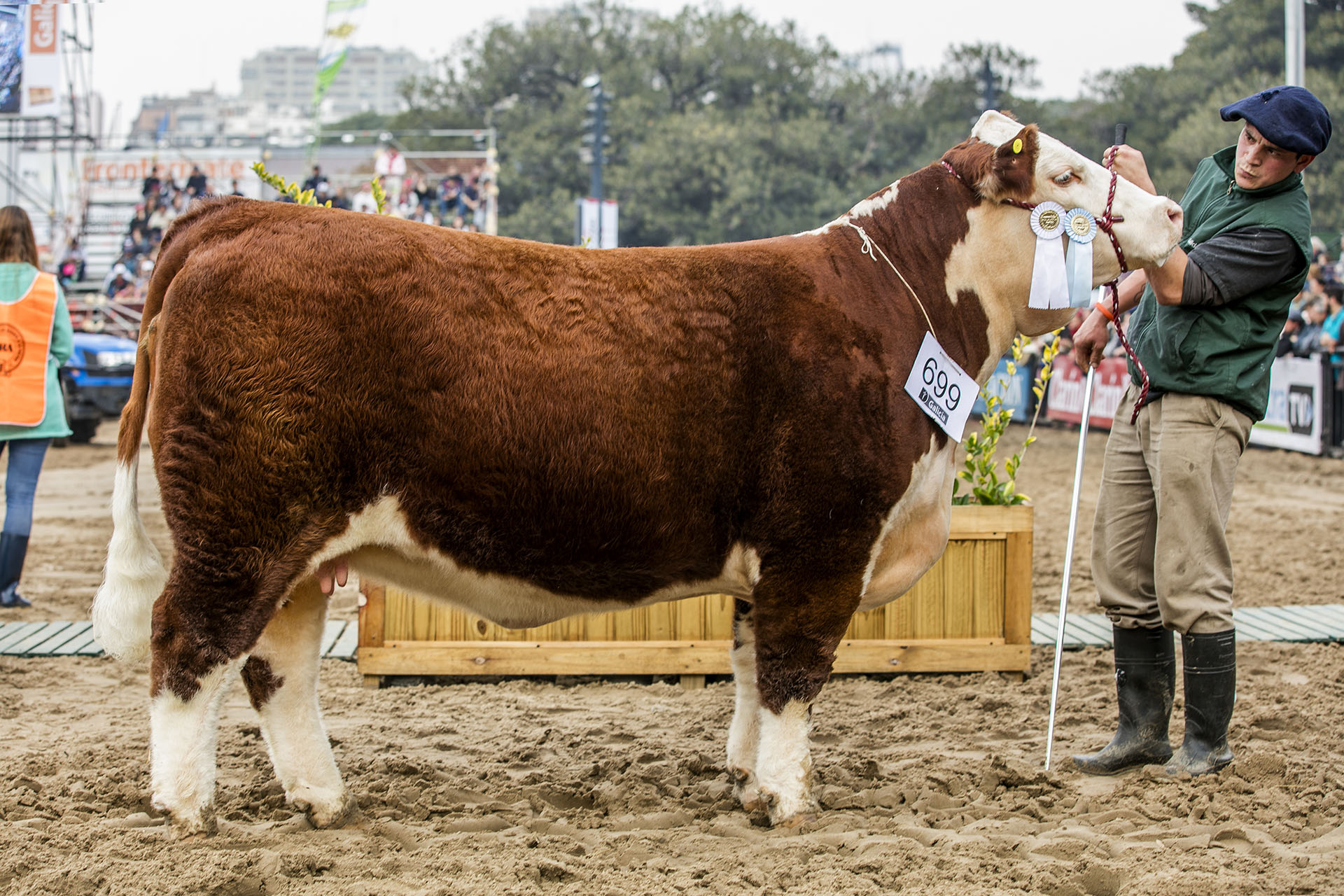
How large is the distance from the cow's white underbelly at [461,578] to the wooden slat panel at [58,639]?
9.79 feet

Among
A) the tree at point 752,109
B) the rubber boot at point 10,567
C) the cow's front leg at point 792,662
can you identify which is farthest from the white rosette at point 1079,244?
the tree at point 752,109

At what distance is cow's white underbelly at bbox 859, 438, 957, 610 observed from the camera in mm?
3402

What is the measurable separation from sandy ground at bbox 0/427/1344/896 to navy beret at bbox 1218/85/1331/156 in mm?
2043

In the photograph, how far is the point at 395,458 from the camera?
9.66ft

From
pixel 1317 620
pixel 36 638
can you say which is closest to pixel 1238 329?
pixel 1317 620

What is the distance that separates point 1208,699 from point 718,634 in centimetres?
197

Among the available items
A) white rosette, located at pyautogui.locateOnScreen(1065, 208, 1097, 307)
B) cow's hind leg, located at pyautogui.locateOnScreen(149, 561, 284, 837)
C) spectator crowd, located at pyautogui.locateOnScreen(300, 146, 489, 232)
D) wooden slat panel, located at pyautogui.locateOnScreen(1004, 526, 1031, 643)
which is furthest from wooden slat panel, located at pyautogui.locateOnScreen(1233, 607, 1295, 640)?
spectator crowd, located at pyautogui.locateOnScreen(300, 146, 489, 232)

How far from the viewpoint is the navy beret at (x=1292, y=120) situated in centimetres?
345

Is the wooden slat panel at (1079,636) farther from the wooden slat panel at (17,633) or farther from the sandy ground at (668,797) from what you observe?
the wooden slat panel at (17,633)

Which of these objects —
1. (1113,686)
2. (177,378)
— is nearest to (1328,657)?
(1113,686)

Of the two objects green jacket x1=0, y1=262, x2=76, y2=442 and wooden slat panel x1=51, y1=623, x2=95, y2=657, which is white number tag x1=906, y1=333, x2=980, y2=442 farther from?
green jacket x1=0, y1=262, x2=76, y2=442

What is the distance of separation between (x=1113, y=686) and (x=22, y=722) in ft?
14.7

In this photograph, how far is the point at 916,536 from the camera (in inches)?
137

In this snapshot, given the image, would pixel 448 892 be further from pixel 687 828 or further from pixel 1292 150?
pixel 1292 150
